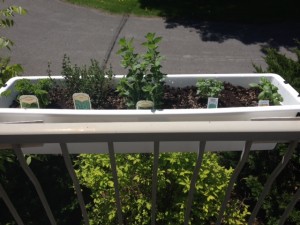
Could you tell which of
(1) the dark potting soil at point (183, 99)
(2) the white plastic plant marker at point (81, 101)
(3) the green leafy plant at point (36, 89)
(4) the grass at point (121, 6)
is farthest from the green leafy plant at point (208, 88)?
(4) the grass at point (121, 6)

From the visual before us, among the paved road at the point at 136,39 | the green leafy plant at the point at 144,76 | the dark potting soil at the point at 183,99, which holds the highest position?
the green leafy plant at the point at 144,76

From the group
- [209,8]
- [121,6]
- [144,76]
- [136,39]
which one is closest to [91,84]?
[144,76]

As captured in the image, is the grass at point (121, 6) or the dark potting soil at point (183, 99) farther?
the grass at point (121, 6)

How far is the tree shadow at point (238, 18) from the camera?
19.0 feet

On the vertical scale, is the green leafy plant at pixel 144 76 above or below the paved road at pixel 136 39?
above

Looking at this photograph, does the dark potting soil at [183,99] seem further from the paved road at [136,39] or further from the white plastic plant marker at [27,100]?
the paved road at [136,39]

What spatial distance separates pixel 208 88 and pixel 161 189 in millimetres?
663

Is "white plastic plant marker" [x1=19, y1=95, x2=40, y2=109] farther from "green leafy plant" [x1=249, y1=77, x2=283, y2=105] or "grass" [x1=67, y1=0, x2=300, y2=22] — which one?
"grass" [x1=67, y1=0, x2=300, y2=22]

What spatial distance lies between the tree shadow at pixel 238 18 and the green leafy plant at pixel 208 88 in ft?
12.5

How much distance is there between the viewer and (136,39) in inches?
220

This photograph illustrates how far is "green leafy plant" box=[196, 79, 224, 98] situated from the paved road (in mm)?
2560

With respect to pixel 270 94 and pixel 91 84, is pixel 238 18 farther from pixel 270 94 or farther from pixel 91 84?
pixel 91 84

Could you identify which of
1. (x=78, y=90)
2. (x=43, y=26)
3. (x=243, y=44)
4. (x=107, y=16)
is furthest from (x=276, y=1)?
(x=78, y=90)

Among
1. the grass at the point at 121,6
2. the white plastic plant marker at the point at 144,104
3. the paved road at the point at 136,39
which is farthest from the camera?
the grass at the point at 121,6
